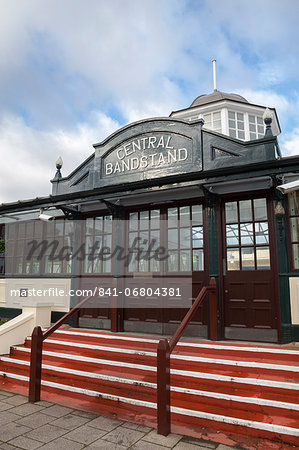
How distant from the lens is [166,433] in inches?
144

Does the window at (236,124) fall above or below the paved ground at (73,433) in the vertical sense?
above

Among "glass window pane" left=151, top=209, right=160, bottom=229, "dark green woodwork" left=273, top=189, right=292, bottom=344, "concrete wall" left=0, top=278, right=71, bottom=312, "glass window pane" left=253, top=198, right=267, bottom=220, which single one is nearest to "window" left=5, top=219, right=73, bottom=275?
"concrete wall" left=0, top=278, right=71, bottom=312

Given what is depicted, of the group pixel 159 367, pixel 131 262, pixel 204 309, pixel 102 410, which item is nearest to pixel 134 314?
pixel 131 262

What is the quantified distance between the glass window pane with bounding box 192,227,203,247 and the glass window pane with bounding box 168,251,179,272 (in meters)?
0.47

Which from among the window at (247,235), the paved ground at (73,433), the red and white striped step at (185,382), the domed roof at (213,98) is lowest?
the paved ground at (73,433)

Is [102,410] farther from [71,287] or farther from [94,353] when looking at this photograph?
[71,287]

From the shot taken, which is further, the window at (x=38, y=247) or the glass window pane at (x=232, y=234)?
the window at (x=38, y=247)

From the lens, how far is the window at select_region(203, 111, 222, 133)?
15.5 metres

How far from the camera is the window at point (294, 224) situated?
5.77 m

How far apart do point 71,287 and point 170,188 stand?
3629 millimetres

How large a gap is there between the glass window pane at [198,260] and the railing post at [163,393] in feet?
9.35

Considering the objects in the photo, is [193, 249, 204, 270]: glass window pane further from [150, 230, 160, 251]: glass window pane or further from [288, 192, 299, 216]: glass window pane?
[288, 192, 299, 216]: glass window pane

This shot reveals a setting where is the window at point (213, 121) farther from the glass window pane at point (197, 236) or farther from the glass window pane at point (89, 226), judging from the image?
the glass window pane at point (197, 236)

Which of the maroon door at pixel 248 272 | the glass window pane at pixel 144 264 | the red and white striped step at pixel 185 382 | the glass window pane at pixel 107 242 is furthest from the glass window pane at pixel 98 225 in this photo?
the maroon door at pixel 248 272
